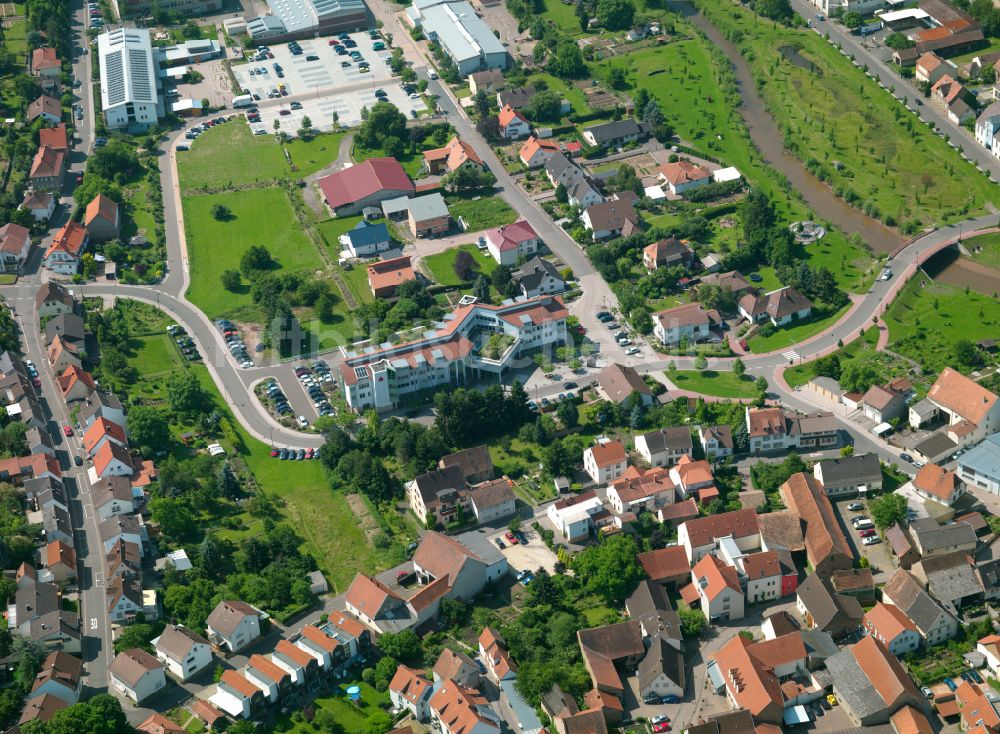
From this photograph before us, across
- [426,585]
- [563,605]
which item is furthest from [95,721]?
[563,605]

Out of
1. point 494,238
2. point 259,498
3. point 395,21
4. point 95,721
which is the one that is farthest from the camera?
point 395,21

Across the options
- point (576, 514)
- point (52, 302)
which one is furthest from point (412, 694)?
point (52, 302)

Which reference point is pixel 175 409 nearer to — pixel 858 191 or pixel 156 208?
pixel 156 208

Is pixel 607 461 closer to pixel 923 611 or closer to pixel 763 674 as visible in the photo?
pixel 763 674

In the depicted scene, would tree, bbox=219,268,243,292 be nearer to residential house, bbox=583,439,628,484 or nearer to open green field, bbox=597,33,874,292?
open green field, bbox=597,33,874,292

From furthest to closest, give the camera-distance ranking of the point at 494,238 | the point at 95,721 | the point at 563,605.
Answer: the point at 494,238 → the point at 563,605 → the point at 95,721

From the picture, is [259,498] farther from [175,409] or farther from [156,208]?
[156,208]

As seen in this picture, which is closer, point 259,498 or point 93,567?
point 93,567
